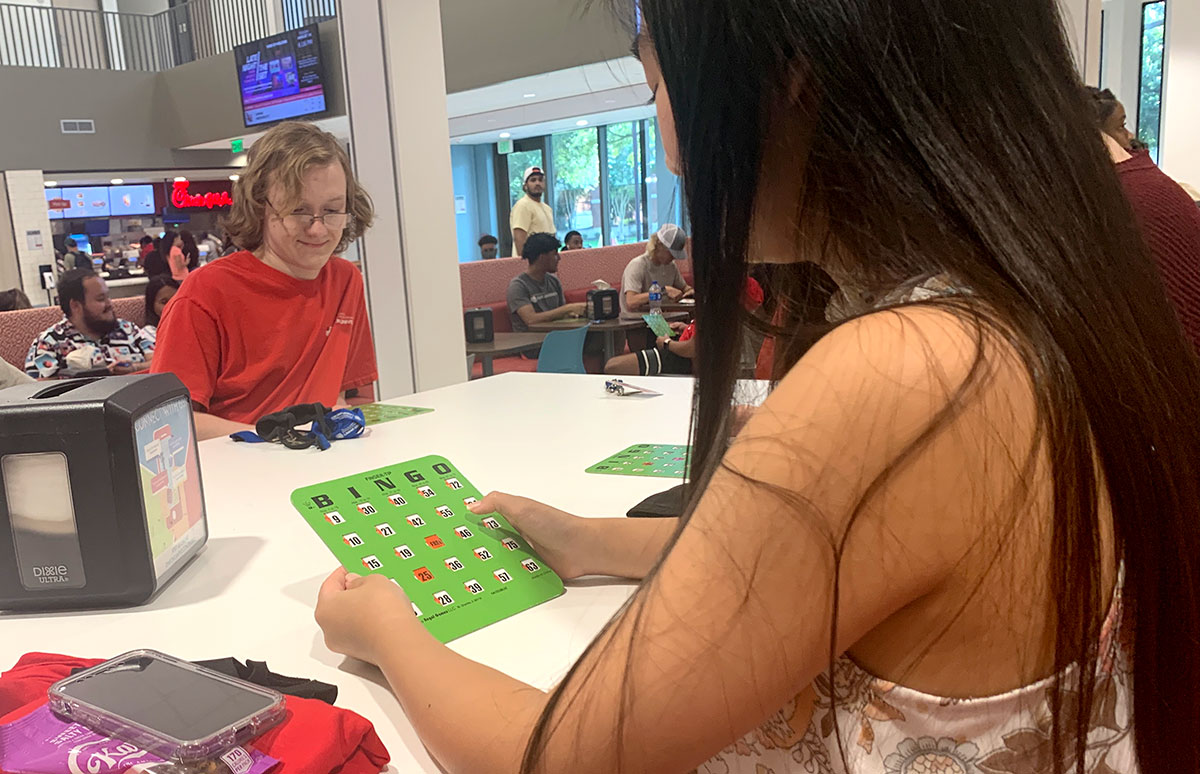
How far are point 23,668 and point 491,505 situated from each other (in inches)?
20.1

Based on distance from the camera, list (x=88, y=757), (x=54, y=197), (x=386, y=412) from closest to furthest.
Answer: (x=88, y=757) → (x=386, y=412) → (x=54, y=197)

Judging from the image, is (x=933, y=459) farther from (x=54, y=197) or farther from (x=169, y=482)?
(x=54, y=197)

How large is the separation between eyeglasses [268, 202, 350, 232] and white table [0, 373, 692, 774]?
0.50m

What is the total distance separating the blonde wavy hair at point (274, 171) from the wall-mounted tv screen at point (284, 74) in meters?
6.38

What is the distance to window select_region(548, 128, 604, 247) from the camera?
628 inches

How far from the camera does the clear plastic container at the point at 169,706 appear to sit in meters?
0.70

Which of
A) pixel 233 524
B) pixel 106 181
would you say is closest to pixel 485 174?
pixel 106 181

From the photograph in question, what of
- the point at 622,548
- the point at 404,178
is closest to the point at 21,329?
the point at 404,178

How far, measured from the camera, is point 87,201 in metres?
11.4

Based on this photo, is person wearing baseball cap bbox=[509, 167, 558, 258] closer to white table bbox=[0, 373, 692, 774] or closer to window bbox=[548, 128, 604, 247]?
white table bbox=[0, 373, 692, 774]

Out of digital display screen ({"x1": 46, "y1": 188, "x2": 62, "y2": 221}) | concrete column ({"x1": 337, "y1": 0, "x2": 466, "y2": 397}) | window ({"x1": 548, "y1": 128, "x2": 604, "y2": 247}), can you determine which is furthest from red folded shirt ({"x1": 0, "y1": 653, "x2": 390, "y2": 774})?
window ({"x1": 548, "y1": 128, "x2": 604, "y2": 247})

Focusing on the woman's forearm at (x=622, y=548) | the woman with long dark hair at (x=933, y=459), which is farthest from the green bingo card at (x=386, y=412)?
the woman with long dark hair at (x=933, y=459)

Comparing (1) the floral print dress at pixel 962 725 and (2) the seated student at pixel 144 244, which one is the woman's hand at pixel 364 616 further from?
(2) the seated student at pixel 144 244

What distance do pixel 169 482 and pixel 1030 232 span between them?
1039 mm
